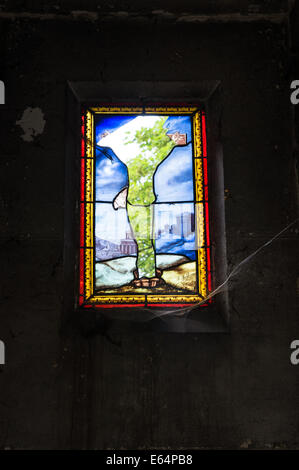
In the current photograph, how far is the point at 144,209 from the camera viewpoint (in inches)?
93.7

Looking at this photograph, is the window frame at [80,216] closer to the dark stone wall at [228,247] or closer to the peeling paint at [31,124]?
the dark stone wall at [228,247]

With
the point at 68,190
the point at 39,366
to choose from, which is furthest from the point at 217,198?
the point at 39,366

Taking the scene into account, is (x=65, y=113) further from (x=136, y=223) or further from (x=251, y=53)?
(x=251, y=53)

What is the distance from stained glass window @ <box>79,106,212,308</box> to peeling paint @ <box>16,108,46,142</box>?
1.03 ft

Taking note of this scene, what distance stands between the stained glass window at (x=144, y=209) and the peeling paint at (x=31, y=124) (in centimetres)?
31

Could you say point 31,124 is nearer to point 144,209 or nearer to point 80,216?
point 80,216

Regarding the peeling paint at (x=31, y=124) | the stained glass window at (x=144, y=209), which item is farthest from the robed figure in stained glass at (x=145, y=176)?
the peeling paint at (x=31, y=124)

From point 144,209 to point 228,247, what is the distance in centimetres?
66

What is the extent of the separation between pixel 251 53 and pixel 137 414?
2517mm

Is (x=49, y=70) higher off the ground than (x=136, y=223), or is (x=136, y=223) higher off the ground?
(x=49, y=70)

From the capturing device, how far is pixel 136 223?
7.77ft

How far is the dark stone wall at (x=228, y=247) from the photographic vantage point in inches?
77.6
